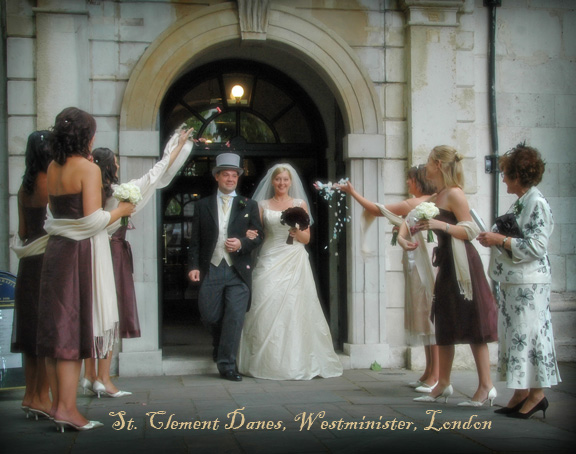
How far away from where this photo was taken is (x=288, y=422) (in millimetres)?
5090

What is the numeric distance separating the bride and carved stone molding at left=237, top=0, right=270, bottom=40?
136 cm

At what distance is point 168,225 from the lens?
13984 millimetres

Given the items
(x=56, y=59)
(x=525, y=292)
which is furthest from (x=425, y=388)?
(x=56, y=59)

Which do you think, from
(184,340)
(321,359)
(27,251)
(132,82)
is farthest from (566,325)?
(27,251)

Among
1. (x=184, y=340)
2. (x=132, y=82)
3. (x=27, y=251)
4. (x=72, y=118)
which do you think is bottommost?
(x=184, y=340)

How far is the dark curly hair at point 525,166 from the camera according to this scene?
5.38 metres

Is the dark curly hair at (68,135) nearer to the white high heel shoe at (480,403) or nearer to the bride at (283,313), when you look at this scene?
the bride at (283,313)

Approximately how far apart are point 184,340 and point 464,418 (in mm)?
4977

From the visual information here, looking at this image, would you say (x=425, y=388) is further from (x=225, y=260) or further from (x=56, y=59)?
(x=56, y=59)

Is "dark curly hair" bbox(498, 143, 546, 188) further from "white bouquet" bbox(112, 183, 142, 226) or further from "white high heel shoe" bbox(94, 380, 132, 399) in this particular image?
"white high heel shoe" bbox(94, 380, 132, 399)

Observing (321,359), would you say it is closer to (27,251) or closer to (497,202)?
(497,202)

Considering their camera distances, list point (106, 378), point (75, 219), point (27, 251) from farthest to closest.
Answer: point (106, 378) → point (27, 251) → point (75, 219)

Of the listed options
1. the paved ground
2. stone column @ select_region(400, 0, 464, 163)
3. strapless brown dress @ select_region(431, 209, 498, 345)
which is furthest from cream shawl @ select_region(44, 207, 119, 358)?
stone column @ select_region(400, 0, 464, 163)

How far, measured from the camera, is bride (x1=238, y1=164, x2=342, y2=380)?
714cm
